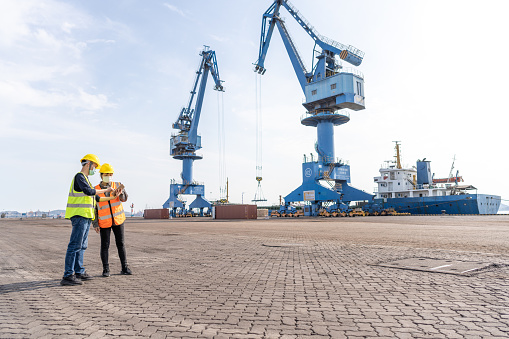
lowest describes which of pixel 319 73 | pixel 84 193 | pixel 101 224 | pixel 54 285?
pixel 54 285

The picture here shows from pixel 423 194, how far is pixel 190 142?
37.5 meters

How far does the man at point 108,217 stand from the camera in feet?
17.8

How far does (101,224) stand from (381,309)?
436 centimetres

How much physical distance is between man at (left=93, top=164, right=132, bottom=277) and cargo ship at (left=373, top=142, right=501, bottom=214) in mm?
44469

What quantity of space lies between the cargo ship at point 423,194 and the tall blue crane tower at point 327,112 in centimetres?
758

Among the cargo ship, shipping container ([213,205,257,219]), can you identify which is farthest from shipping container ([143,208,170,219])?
the cargo ship

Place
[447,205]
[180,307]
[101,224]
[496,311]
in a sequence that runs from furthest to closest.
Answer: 1. [447,205]
2. [101,224]
3. [180,307]
4. [496,311]

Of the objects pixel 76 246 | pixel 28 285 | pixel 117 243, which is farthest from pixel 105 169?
pixel 28 285

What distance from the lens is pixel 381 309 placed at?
11.0ft

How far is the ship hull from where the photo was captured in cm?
4116

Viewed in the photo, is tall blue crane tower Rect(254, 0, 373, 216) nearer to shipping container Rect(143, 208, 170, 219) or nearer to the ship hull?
the ship hull

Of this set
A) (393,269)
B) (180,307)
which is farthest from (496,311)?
(180,307)

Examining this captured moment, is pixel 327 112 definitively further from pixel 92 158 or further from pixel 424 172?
pixel 92 158

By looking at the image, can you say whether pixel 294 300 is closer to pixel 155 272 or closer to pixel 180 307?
pixel 180 307
